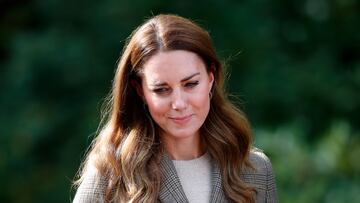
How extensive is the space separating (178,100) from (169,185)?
12.9 inches

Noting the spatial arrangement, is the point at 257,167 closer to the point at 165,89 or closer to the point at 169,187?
the point at 169,187

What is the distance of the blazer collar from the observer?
13.4 feet

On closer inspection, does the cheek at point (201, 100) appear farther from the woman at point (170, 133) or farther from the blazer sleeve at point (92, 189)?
the blazer sleeve at point (92, 189)

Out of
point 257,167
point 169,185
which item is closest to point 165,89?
point 169,185

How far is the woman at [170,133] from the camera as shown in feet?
13.2

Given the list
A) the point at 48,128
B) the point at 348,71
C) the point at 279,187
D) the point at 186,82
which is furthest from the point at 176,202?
the point at 348,71

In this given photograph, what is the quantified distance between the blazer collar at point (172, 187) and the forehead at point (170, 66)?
0.33m

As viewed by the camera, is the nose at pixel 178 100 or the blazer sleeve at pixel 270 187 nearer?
the nose at pixel 178 100

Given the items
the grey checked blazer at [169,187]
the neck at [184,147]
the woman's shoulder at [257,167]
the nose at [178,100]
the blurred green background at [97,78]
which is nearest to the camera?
the nose at [178,100]

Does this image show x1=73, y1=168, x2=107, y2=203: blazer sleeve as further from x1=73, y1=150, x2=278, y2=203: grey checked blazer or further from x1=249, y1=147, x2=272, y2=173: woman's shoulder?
x1=249, y1=147, x2=272, y2=173: woman's shoulder

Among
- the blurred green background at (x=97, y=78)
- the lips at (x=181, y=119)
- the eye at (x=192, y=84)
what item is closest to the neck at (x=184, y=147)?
the lips at (x=181, y=119)

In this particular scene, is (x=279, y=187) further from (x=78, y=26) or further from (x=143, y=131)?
(x=78, y=26)

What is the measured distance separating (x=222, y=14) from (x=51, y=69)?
146 cm

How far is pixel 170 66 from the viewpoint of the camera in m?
3.98
